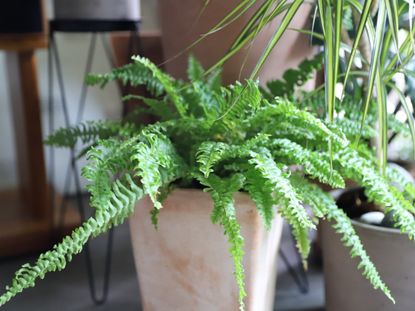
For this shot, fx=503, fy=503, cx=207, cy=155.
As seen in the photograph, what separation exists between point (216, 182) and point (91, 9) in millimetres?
607

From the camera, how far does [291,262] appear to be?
1387mm

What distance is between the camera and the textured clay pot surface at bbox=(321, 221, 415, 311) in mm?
901

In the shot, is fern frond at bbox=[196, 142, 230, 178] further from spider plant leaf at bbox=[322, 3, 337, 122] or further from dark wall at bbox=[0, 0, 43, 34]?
dark wall at bbox=[0, 0, 43, 34]

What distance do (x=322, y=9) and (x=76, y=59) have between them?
1.29 meters

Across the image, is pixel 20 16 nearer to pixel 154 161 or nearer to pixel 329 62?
pixel 154 161

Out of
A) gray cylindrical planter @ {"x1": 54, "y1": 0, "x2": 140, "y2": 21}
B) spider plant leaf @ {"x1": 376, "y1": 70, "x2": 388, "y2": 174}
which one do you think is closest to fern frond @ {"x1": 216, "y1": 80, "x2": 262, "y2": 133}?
spider plant leaf @ {"x1": 376, "y1": 70, "x2": 388, "y2": 174}

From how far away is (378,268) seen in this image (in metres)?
0.92

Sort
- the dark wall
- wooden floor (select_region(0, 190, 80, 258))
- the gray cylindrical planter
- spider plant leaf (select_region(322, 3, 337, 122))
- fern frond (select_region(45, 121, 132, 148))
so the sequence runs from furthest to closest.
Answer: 1. wooden floor (select_region(0, 190, 80, 258))
2. the dark wall
3. the gray cylindrical planter
4. fern frond (select_region(45, 121, 132, 148))
5. spider plant leaf (select_region(322, 3, 337, 122))

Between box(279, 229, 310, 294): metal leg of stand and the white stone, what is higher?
the white stone

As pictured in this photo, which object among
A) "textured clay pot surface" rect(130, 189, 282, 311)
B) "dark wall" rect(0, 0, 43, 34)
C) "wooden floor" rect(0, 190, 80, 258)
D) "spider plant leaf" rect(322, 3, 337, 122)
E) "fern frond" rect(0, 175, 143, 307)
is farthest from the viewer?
"wooden floor" rect(0, 190, 80, 258)

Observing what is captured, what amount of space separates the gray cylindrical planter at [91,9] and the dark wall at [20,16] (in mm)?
135

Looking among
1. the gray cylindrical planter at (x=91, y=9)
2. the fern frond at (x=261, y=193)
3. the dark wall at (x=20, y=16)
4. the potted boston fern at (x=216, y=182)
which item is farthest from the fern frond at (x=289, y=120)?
the dark wall at (x=20, y=16)

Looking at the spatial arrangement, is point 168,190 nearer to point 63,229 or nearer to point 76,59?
point 63,229

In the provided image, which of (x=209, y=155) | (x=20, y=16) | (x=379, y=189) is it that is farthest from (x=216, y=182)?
(x=20, y=16)
